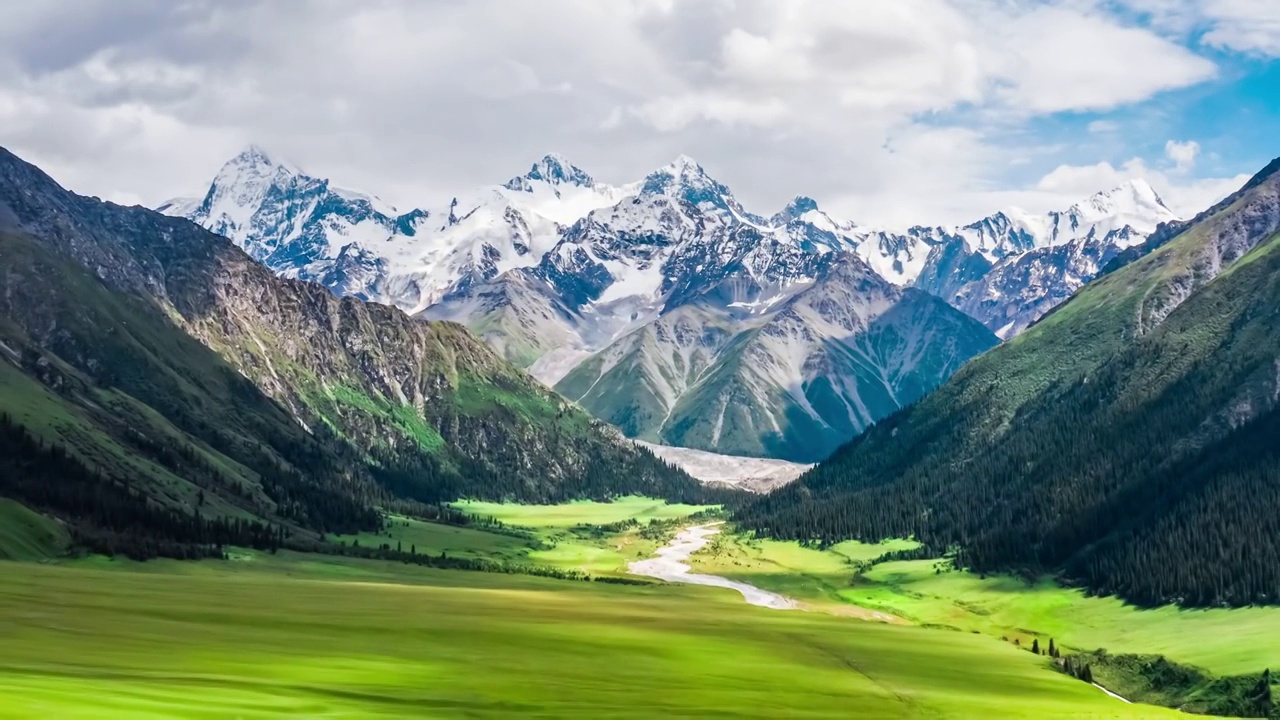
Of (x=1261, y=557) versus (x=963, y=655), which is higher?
(x=1261, y=557)

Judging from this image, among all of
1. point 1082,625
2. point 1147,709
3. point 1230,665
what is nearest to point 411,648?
point 1147,709

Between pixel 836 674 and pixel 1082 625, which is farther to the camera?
pixel 1082 625

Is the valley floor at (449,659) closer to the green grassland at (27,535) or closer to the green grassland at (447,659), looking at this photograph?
the green grassland at (447,659)

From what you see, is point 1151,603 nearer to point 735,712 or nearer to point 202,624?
point 735,712

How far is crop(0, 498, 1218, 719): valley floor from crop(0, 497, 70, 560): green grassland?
28.2 metres

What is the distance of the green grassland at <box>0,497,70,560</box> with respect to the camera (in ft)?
524

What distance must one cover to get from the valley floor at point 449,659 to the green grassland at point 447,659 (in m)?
0.27

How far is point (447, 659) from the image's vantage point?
87.3m

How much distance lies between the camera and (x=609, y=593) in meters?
186

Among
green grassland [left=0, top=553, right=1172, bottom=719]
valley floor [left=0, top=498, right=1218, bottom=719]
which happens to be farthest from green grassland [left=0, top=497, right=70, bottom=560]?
valley floor [left=0, top=498, right=1218, bottom=719]

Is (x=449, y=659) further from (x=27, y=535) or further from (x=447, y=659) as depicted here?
(x=27, y=535)

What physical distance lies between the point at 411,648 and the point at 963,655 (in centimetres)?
6929

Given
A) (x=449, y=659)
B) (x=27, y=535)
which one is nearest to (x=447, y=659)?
(x=449, y=659)

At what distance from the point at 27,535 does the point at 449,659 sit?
10815 centimetres
